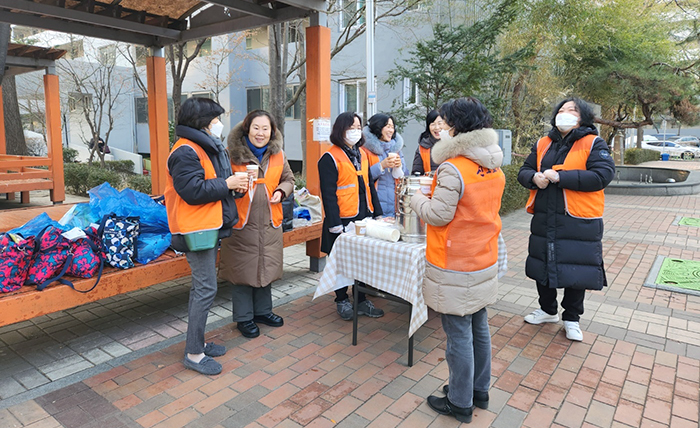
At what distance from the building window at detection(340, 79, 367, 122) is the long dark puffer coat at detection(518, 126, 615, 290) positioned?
1166 cm

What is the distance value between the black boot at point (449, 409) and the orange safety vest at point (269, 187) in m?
1.78

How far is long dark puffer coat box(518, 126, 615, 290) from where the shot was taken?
3.44 metres

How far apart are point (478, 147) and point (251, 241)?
6.41 ft

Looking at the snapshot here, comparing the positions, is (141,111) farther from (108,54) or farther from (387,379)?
(387,379)

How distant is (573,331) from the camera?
381 cm

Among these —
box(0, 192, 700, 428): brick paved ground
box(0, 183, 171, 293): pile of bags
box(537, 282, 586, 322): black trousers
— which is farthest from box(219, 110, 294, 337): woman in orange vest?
box(537, 282, 586, 322): black trousers

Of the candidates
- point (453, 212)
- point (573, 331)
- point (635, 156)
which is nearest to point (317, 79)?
Answer: point (453, 212)

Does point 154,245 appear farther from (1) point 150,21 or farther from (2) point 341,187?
(1) point 150,21

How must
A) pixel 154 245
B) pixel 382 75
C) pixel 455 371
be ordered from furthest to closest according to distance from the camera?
pixel 382 75, pixel 154 245, pixel 455 371

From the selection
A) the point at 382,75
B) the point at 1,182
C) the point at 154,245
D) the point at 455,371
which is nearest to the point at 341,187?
the point at 154,245

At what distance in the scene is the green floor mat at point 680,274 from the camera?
5.25m

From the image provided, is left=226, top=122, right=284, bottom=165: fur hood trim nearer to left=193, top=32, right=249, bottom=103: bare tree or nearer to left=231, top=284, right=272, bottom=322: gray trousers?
left=231, top=284, right=272, bottom=322: gray trousers

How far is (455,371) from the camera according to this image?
265 centimetres

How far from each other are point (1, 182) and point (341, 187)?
25.4 ft
